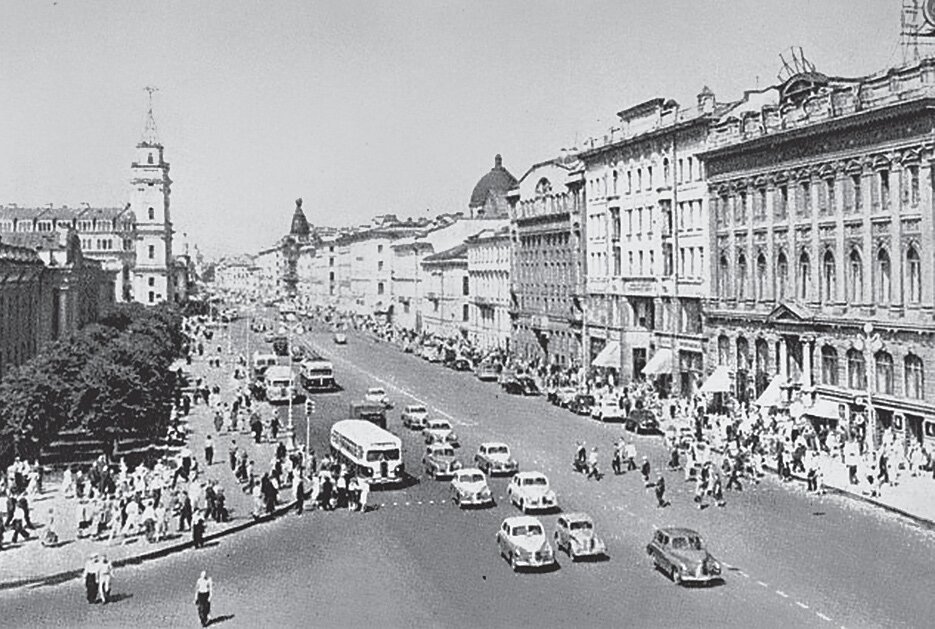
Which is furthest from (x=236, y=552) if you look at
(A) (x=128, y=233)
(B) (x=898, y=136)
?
(A) (x=128, y=233)

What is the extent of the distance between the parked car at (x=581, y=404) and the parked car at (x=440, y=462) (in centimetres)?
2037

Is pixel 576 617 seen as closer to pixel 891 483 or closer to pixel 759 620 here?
pixel 759 620

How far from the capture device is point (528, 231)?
4210 inches

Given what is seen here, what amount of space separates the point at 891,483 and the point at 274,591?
78.7 ft

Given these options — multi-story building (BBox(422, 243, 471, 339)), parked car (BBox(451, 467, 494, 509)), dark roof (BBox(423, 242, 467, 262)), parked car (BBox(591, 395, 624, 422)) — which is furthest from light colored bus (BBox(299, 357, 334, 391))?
dark roof (BBox(423, 242, 467, 262))

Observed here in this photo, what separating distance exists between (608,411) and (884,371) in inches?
620

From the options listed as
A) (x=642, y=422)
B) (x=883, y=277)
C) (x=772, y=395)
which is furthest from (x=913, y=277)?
(x=642, y=422)

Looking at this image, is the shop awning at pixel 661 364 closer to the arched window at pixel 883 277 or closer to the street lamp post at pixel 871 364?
the street lamp post at pixel 871 364

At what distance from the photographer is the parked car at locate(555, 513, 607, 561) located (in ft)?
102

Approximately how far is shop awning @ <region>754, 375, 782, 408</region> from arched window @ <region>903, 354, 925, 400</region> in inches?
342

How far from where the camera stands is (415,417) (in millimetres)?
62188

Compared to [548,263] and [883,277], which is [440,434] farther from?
[548,263]

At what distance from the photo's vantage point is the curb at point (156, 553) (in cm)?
3006

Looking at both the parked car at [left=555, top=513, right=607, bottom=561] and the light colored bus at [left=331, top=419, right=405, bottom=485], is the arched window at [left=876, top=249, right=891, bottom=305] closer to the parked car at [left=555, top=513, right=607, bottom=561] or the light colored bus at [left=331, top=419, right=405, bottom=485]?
the light colored bus at [left=331, top=419, right=405, bottom=485]
